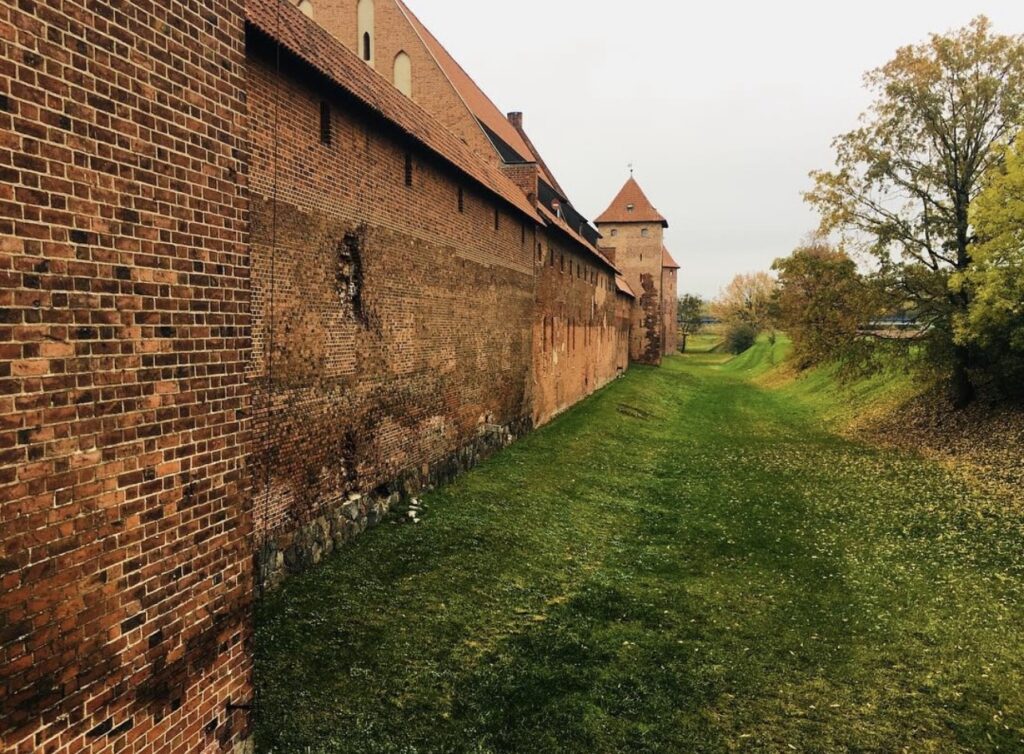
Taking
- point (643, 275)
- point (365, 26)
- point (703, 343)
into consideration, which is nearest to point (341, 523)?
point (365, 26)

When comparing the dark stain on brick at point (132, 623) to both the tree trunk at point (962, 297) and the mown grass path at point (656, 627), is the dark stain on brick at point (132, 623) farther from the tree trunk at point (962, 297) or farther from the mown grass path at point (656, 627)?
the tree trunk at point (962, 297)

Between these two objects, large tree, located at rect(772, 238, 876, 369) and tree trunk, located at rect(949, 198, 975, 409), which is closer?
tree trunk, located at rect(949, 198, 975, 409)

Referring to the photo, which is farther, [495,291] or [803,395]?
[803,395]

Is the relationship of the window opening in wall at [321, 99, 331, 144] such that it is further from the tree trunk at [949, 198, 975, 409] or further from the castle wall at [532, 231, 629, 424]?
the tree trunk at [949, 198, 975, 409]

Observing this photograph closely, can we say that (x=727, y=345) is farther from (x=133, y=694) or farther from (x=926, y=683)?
(x=133, y=694)

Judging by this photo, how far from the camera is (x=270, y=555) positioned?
6645 millimetres

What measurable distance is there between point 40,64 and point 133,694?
2902 millimetres

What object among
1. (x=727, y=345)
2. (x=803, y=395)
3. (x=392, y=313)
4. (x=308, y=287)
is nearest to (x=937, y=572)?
(x=392, y=313)

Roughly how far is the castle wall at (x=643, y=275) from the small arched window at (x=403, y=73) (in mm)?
26490

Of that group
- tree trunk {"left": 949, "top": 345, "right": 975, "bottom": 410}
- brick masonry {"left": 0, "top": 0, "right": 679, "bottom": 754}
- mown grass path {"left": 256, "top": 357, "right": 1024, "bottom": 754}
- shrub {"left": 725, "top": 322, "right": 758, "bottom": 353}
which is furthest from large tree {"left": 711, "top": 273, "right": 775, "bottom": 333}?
brick masonry {"left": 0, "top": 0, "right": 679, "bottom": 754}

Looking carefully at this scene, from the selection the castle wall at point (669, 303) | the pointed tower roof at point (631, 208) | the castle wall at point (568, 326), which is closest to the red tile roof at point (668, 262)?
the castle wall at point (669, 303)

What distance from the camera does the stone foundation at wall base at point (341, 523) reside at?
6703 mm

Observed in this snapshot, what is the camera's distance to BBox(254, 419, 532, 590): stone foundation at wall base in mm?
6703

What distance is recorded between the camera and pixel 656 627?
6738mm
